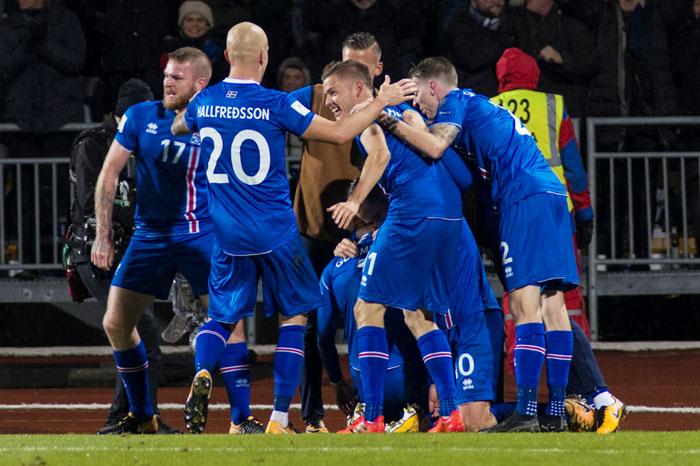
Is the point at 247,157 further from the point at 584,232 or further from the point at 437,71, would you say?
the point at 584,232

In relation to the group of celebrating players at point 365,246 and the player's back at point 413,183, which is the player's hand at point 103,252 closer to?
the group of celebrating players at point 365,246

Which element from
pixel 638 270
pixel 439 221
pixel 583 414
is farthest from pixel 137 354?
pixel 638 270

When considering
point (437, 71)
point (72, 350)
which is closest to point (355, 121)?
point (437, 71)

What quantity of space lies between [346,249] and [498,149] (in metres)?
1.12

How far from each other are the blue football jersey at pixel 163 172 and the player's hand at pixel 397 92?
1.32 meters

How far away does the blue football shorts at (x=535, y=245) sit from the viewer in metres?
9.45

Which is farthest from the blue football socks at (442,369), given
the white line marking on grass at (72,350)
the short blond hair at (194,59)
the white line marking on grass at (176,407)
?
the white line marking on grass at (72,350)

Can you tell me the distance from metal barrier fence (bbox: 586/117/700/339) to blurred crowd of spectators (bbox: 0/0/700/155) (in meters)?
0.76

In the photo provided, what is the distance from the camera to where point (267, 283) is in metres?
9.45

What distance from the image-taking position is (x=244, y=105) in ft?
30.3

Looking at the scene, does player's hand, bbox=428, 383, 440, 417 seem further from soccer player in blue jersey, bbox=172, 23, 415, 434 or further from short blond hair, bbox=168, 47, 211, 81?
short blond hair, bbox=168, 47, 211, 81

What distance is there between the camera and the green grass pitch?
782 centimetres

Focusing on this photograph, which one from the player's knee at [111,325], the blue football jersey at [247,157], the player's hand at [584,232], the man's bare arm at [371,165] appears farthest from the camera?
the player's hand at [584,232]

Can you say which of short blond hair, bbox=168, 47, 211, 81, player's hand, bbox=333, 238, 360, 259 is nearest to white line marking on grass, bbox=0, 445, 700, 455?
player's hand, bbox=333, 238, 360, 259
